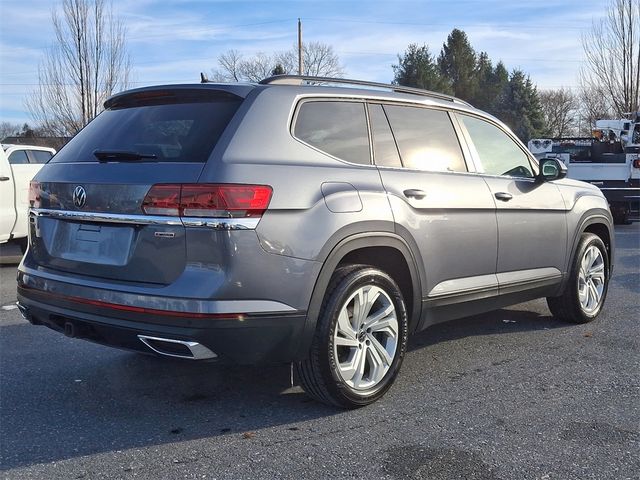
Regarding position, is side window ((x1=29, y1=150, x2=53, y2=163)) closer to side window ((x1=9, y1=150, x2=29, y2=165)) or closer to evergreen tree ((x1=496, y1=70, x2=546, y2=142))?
side window ((x1=9, y1=150, x2=29, y2=165))

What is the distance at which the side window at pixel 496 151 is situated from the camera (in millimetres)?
4805

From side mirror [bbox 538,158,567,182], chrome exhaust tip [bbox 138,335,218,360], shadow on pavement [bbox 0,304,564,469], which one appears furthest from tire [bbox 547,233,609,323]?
chrome exhaust tip [bbox 138,335,218,360]

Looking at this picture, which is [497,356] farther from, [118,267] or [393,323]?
[118,267]

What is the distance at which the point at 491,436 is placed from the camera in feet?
11.1

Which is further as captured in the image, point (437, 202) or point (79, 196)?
point (437, 202)

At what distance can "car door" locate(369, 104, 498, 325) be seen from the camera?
402 centimetres

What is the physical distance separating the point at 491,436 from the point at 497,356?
1.46 metres

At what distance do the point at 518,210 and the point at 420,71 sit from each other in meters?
48.9

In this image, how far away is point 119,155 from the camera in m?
3.54

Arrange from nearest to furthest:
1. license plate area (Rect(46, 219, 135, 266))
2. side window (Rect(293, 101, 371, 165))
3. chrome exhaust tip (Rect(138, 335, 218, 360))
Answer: chrome exhaust tip (Rect(138, 335, 218, 360))
license plate area (Rect(46, 219, 135, 266))
side window (Rect(293, 101, 371, 165))

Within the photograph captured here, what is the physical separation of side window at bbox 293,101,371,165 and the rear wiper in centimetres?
80

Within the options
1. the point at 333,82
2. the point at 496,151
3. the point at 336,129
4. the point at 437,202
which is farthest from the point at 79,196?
the point at 496,151

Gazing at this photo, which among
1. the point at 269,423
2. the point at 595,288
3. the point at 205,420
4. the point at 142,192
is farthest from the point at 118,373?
the point at 595,288

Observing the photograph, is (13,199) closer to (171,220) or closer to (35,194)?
(35,194)
